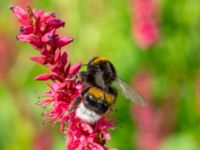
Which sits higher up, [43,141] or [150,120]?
[43,141]

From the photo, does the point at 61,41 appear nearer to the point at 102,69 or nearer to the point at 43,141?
the point at 102,69

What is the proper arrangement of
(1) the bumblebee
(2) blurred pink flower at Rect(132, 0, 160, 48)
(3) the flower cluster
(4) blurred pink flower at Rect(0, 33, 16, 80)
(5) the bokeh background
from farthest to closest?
(2) blurred pink flower at Rect(132, 0, 160, 48), (4) blurred pink flower at Rect(0, 33, 16, 80), (5) the bokeh background, (1) the bumblebee, (3) the flower cluster

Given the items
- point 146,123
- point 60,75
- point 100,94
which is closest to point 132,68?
point 146,123

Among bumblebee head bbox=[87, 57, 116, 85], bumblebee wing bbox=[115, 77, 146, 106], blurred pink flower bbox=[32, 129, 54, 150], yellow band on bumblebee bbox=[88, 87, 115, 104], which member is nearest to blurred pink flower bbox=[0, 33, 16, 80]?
blurred pink flower bbox=[32, 129, 54, 150]

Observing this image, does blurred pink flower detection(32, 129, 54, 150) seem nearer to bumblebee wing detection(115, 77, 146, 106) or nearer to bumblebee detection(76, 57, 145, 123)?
bumblebee wing detection(115, 77, 146, 106)

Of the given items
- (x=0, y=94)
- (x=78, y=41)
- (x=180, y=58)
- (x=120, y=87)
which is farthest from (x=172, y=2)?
(x=120, y=87)

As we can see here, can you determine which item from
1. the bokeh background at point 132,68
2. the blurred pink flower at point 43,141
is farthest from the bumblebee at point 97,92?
the bokeh background at point 132,68
